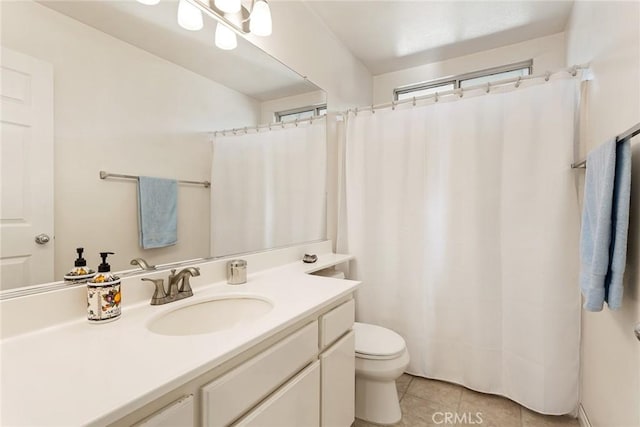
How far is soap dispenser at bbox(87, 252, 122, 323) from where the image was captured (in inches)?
36.4

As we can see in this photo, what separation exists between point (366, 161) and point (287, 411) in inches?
66.4

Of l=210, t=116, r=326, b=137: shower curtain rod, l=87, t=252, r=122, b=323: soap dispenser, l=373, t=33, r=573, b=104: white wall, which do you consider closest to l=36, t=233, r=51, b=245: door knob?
l=87, t=252, r=122, b=323: soap dispenser

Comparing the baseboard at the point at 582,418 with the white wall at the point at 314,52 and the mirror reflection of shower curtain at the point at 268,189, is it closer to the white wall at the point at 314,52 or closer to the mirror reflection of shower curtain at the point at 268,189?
the mirror reflection of shower curtain at the point at 268,189

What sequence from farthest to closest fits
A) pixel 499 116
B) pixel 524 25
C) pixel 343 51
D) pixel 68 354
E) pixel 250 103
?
1. pixel 343 51
2. pixel 524 25
3. pixel 499 116
4. pixel 250 103
5. pixel 68 354

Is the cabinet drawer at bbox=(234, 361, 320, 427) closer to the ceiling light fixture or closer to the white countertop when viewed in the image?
the white countertop

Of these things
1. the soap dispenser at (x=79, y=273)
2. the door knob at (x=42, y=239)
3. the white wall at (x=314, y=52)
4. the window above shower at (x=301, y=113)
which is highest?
the white wall at (x=314, y=52)

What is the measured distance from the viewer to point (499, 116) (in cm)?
188

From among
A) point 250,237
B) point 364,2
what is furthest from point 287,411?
point 364,2

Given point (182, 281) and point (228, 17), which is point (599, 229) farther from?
point (228, 17)

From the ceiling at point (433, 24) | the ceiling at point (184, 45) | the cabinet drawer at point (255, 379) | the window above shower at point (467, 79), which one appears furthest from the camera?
the window above shower at point (467, 79)

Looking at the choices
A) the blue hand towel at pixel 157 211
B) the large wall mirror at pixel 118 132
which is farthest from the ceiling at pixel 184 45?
the blue hand towel at pixel 157 211

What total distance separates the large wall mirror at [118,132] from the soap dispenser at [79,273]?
18mm

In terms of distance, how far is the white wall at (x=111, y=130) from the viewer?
36.0 inches

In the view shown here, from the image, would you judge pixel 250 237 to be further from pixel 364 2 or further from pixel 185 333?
pixel 364 2
